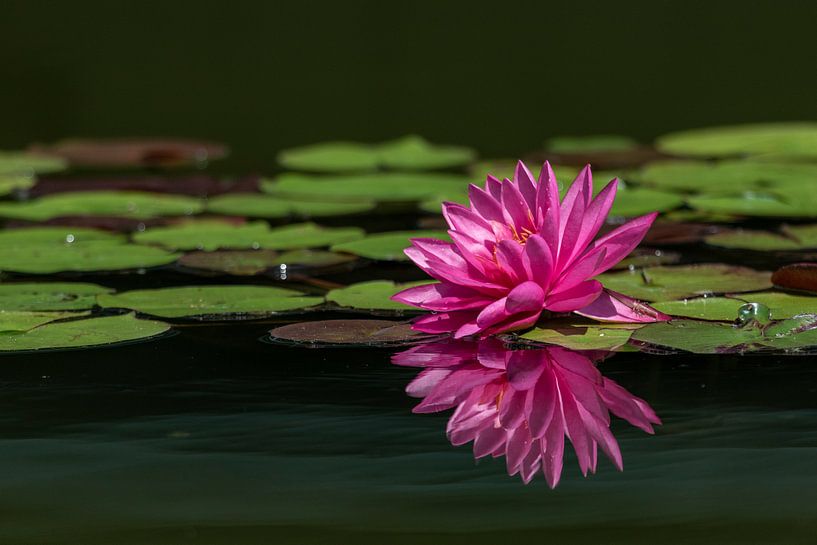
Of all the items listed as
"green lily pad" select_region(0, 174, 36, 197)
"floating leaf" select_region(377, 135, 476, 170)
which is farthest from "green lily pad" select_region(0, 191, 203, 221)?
"floating leaf" select_region(377, 135, 476, 170)

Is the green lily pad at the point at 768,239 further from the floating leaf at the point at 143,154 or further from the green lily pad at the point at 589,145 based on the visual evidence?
the floating leaf at the point at 143,154

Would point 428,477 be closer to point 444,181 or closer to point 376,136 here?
point 444,181

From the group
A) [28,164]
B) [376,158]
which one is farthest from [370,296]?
[28,164]

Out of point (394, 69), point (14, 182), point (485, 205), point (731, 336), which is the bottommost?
point (731, 336)

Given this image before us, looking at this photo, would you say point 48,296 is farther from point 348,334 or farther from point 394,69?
point 394,69

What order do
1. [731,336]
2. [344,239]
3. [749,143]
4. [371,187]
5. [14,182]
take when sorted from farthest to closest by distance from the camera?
[749,143]
[14,182]
[371,187]
[344,239]
[731,336]
